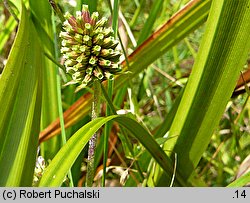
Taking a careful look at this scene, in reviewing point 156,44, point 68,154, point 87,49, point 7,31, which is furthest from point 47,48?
point 68,154

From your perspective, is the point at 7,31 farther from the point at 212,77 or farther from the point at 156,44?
the point at 212,77

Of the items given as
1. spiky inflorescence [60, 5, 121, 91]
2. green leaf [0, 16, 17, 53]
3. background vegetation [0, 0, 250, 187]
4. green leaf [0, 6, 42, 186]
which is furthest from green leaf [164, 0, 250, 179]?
green leaf [0, 16, 17, 53]

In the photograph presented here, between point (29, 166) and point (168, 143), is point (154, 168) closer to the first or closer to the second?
point (168, 143)

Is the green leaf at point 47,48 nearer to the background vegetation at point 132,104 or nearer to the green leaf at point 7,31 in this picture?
the background vegetation at point 132,104

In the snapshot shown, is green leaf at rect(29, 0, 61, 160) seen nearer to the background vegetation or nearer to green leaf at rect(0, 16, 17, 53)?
the background vegetation

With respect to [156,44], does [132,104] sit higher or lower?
lower

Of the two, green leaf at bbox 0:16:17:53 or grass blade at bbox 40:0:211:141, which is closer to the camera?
grass blade at bbox 40:0:211:141

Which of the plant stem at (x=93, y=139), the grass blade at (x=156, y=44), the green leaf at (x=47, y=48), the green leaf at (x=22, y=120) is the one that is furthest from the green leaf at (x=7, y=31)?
the plant stem at (x=93, y=139)
